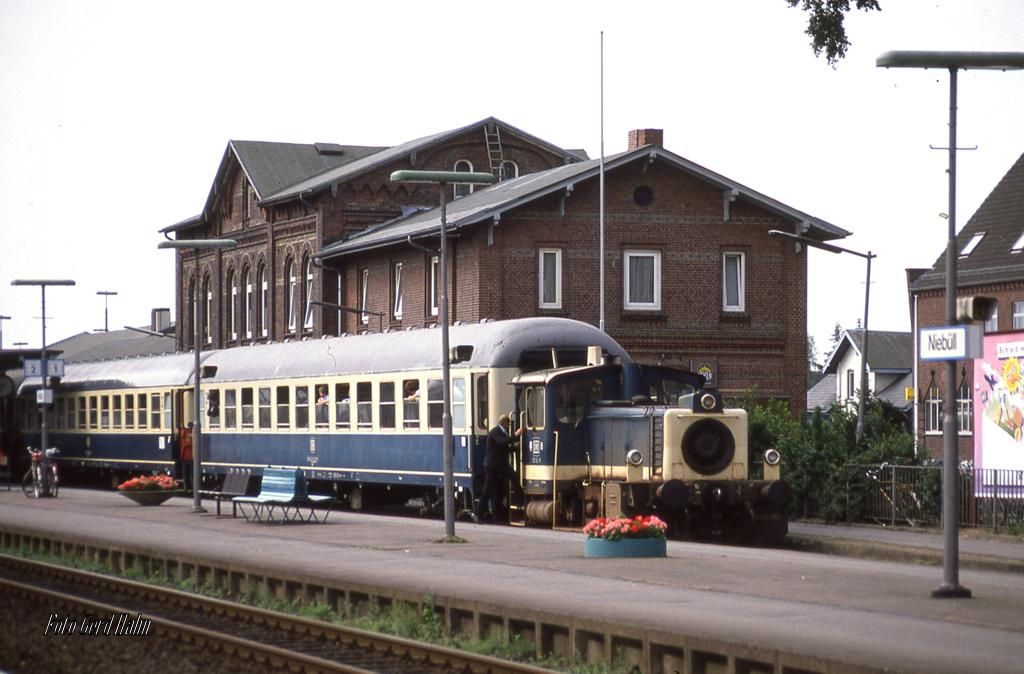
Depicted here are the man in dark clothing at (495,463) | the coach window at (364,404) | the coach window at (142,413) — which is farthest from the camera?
the coach window at (142,413)

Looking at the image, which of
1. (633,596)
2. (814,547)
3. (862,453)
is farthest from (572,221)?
(633,596)

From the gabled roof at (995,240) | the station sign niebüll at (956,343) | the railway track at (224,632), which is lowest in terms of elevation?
the railway track at (224,632)

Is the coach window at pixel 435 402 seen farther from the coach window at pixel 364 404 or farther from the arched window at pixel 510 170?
the arched window at pixel 510 170

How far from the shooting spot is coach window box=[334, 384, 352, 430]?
35.7 m

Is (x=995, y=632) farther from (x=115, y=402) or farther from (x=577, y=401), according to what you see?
(x=115, y=402)

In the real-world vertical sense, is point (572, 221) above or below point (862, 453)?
above

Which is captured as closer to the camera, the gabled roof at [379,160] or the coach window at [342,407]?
the coach window at [342,407]

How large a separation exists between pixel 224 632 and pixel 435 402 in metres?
14.0

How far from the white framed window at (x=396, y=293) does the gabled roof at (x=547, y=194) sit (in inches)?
41.5

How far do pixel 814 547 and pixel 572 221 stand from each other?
81.6ft

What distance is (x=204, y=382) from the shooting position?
43094 mm

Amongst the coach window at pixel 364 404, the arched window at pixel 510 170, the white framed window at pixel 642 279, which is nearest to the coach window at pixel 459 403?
the coach window at pixel 364 404

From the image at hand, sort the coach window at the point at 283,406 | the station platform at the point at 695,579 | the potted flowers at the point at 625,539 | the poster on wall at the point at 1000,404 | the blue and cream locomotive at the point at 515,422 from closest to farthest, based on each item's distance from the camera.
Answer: the station platform at the point at 695,579
the potted flowers at the point at 625,539
the poster on wall at the point at 1000,404
the blue and cream locomotive at the point at 515,422
the coach window at the point at 283,406

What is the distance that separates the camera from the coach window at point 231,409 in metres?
41.3
